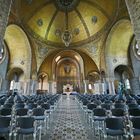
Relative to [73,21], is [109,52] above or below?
below

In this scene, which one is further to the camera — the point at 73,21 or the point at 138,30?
the point at 73,21

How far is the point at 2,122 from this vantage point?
318cm

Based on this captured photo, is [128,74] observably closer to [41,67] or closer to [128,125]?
[41,67]

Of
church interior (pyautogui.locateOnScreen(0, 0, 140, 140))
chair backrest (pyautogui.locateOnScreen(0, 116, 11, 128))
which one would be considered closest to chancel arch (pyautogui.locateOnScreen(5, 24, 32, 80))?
church interior (pyautogui.locateOnScreen(0, 0, 140, 140))

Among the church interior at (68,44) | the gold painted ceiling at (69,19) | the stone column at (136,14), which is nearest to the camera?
the stone column at (136,14)

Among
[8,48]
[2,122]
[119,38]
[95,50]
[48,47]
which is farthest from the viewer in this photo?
[48,47]

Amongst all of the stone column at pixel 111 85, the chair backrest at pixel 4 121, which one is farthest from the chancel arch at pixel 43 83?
the chair backrest at pixel 4 121

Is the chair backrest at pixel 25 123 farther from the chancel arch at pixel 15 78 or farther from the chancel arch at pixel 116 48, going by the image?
the chancel arch at pixel 15 78

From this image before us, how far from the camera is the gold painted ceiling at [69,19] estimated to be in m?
19.2

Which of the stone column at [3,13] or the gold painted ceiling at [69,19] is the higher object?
the gold painted ceiling at [69,19]

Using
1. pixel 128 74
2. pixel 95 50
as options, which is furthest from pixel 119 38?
pixel 128 74

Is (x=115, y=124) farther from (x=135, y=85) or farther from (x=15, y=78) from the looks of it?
(x=15, y=78)

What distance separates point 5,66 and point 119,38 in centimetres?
1898

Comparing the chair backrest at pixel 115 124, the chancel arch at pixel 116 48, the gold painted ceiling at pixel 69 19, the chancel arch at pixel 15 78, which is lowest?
the chair backrest at pixel 115 124
